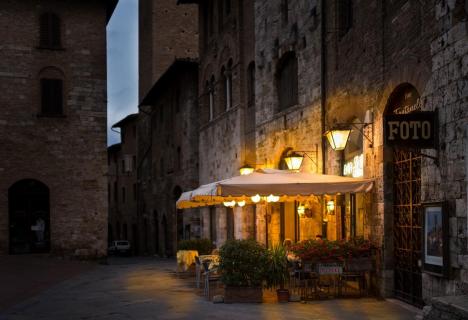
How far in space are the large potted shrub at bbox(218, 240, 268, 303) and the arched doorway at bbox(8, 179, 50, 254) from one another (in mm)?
14976

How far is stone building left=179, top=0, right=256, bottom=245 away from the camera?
21906 millimetres

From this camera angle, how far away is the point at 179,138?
101 ft

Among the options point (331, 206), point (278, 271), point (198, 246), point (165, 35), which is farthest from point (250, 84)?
point (165, 35)

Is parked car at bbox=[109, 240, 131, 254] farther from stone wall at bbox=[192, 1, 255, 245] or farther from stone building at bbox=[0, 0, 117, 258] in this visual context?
stone building at bbox=[0, 0, 117, 258]

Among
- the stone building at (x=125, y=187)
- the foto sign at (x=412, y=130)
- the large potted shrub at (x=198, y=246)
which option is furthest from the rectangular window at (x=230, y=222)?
the stone building at (x=125, y=187)

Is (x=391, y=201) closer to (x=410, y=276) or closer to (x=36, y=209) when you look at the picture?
(x=410, y=276)

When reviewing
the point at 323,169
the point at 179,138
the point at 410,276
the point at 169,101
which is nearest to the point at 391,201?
the point at 410,276

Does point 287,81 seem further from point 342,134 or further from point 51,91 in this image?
point 51,91

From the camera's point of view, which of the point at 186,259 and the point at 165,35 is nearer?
the point at 186,259

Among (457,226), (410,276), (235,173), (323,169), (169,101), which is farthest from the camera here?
(169,101)

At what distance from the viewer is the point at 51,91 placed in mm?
25250

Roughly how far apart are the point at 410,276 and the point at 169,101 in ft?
77.2

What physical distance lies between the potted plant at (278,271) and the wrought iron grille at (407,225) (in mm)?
1844

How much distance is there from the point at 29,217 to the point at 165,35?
60.5 feet
